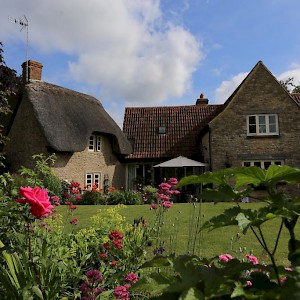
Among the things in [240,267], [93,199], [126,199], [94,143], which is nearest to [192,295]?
[240,267]

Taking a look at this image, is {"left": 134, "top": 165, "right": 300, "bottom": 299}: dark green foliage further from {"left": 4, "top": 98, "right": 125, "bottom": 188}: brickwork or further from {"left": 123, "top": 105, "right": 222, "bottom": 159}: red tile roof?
{"left": 123, "top": 105, "right": 222, "bottom": 159}: red tile roof

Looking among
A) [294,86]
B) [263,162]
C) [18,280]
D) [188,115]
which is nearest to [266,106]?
[263,162]

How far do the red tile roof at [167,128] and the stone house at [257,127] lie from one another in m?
2.81

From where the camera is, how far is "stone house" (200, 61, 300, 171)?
18.0m

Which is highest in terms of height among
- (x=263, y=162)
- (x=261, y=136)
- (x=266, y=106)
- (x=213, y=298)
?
(x=266, y=106)

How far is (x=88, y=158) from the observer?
1972cm

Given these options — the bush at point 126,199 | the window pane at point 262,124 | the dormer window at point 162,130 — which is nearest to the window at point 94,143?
the dormer window at point 162,130

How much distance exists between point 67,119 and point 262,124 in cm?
1124

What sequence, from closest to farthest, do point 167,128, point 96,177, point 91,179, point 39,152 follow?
point 39,152 < point 91,179 < point 96,177 < point 167,128

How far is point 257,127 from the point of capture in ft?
60.4

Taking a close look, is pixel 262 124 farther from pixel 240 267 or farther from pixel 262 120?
pixel 240 267

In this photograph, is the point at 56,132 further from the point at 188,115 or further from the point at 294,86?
the point at 294,86

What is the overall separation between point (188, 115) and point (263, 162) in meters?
6.88

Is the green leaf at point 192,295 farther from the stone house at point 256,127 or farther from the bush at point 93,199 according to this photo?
the stone house at point 256,127
